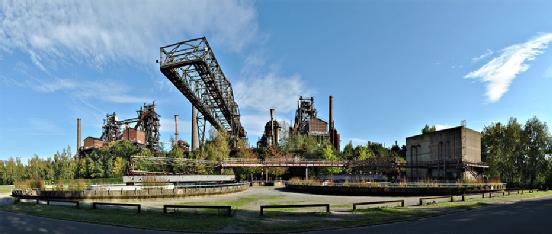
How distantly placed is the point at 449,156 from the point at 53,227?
2611 inches

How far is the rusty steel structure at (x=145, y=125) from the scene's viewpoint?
122m

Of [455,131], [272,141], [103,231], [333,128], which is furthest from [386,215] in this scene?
[333,128]

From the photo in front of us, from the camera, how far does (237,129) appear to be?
267ft

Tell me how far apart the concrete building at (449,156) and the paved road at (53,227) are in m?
56.4

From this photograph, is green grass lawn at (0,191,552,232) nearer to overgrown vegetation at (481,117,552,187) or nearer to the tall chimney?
overgrown vegetation at (481,117,552,187)

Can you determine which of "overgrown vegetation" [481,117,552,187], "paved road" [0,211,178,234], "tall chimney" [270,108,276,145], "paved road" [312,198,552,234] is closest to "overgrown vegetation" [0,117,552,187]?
"overgrown vegetation" [481,117,552,187]

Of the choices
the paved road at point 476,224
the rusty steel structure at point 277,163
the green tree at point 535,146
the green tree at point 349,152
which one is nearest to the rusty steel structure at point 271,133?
the green tree at point 349,152

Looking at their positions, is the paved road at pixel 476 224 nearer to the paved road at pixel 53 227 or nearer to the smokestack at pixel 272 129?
the paved road at pixel 53 227

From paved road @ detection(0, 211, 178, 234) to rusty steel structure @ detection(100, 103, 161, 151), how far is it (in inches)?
4009

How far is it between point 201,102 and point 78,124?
3389 inches

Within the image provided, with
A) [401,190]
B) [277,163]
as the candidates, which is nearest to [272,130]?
[277,163]

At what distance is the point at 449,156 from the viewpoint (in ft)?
227

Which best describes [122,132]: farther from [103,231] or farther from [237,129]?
[103,231]

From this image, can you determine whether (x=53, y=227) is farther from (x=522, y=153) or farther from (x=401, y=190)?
(x=522, y=153)
